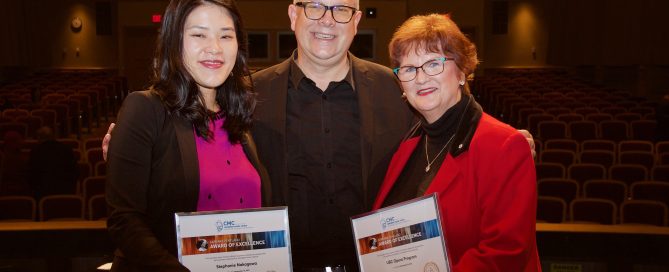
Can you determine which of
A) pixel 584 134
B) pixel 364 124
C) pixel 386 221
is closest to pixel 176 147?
pixel 386 221

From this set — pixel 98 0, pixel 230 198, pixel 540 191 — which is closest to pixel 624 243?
pixel 230 198

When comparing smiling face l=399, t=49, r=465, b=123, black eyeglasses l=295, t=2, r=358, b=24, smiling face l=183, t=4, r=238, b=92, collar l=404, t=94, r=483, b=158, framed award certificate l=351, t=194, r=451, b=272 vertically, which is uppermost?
black eyeglasses l=295, t=2, r=358, b=24

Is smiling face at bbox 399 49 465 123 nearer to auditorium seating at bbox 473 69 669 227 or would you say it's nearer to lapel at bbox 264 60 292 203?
lapel at bbox 264 60 292 203

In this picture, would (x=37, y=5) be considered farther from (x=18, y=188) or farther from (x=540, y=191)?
(x=540, y=191)

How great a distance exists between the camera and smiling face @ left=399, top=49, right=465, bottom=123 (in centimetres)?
240

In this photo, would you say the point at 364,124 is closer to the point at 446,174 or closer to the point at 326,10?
the point at 326,10

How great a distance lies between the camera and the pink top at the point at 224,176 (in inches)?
90.9

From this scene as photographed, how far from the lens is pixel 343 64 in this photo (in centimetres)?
308

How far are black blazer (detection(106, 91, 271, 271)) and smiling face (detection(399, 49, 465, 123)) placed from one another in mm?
764

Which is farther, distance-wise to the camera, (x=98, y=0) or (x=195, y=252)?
(x=98, y=0)

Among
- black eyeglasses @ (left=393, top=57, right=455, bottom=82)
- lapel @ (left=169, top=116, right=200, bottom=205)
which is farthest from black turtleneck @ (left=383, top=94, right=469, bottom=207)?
lapel @ (left=169, top=116, right=200, bottom=205)

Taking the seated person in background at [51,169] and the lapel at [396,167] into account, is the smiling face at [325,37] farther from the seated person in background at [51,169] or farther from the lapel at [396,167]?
the seated person in background at [51,169]

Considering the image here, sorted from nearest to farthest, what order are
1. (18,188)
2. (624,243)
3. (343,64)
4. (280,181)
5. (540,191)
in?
(280,181)
(343,64)
(624,243)
(540,191)
(18,188)

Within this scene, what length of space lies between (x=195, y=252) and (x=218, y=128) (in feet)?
1.71
